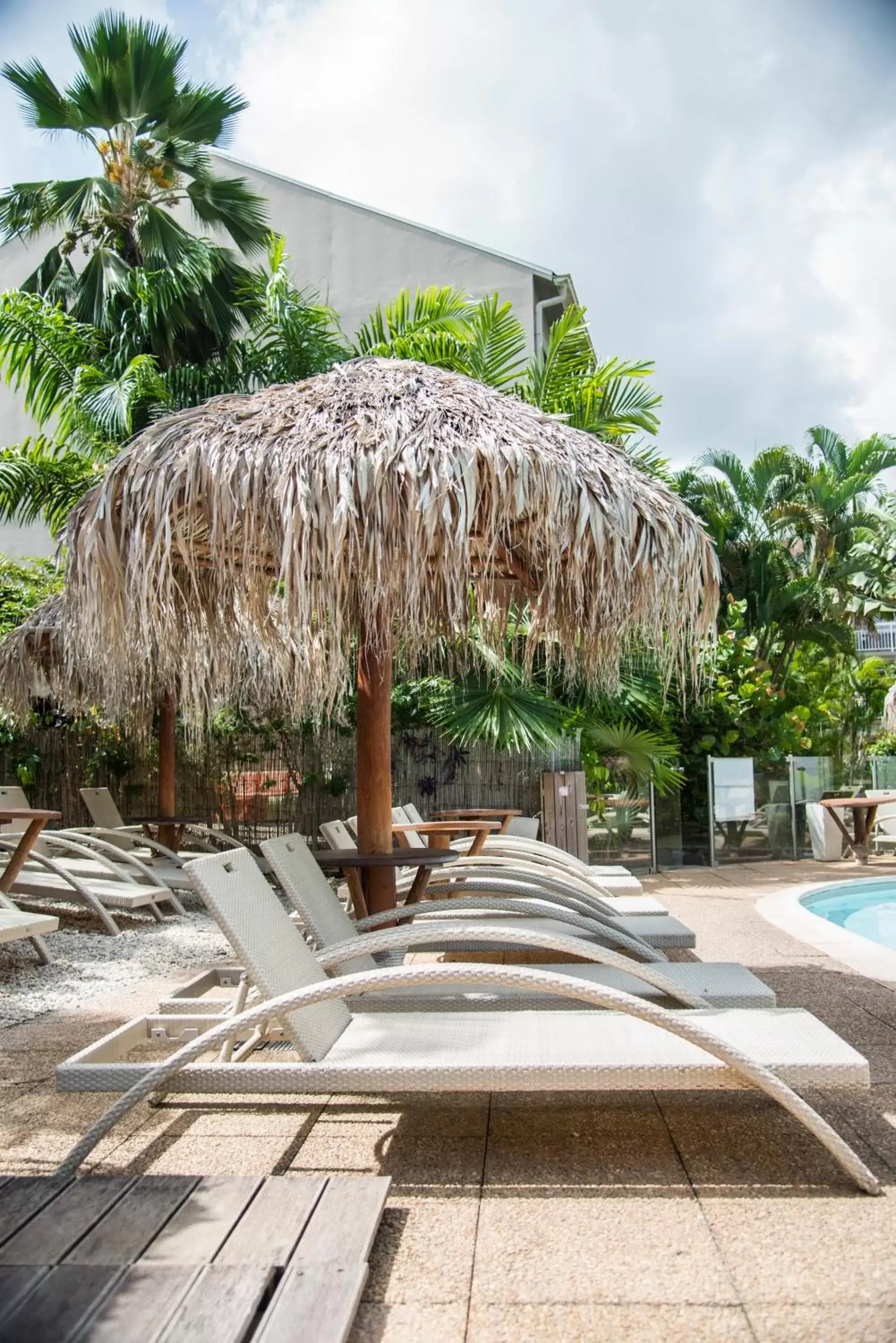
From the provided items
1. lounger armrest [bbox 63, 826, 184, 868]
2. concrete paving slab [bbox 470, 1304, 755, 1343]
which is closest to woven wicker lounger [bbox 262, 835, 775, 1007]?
concrete paving slab [bbox 470, 1304, 755, 1343]

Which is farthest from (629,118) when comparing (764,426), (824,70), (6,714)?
(764,426)

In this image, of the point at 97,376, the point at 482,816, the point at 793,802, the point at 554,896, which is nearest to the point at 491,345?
the point at 97,376

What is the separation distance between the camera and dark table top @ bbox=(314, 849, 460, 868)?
4980 millimetres

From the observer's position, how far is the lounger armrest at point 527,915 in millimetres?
4359

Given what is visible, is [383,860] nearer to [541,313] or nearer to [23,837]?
[23,837]

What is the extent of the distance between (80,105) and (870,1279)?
14.8 meters

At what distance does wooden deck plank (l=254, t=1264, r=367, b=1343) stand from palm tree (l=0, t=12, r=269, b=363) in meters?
12.5

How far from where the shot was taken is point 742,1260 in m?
2.41

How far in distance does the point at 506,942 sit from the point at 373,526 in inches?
70.8

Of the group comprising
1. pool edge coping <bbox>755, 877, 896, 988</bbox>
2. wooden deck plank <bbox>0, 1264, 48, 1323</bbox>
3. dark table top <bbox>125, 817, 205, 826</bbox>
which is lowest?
pool edge coping <bbox>755, 877, 896, 988</bbox>

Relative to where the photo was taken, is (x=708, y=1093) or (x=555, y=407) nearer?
(x=708, y=1093)

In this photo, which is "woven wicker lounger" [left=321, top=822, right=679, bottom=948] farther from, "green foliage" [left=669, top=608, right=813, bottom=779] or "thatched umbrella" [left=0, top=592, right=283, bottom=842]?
"green foliage" [left=669, top=608, right=813, bottom=779]

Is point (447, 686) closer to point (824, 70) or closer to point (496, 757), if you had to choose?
point (496, 757)

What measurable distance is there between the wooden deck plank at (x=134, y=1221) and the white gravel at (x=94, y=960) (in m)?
2.80
